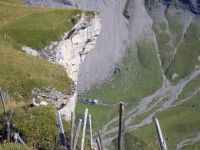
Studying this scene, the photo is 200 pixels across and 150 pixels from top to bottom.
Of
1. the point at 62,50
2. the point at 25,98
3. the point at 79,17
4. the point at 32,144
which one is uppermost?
the point at 79,17

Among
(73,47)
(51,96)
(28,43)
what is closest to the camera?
(51,96)

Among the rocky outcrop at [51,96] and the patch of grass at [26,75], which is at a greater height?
the patch of grass at [26,75]

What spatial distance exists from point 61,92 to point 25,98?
3.00m

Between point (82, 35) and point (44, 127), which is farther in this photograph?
point (82, 35)

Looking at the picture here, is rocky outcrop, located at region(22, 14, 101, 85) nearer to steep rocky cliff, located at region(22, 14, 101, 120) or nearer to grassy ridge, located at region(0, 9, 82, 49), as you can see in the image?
steep rocky cliff, located at region(22, 14, 101, 120)

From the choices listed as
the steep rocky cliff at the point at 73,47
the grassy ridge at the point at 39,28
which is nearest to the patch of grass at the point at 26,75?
the grassy ridge at the point at 39,28

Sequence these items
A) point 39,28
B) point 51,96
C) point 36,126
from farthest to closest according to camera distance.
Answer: point 39,28 < point 51,96 < point 36,126

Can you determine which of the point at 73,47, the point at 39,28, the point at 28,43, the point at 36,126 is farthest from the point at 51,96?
the point at 73,47

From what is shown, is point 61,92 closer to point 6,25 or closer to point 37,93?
point 37,93

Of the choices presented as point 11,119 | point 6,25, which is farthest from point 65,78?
point 6,25

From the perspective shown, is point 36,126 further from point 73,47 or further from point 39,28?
point 73,47

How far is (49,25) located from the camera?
80.4 meters

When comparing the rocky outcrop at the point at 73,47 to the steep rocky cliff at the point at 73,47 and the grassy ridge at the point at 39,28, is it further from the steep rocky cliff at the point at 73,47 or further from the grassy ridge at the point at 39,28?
the grassy ridge at the point at 39,28

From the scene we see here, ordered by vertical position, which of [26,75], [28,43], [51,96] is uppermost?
[28,43]
